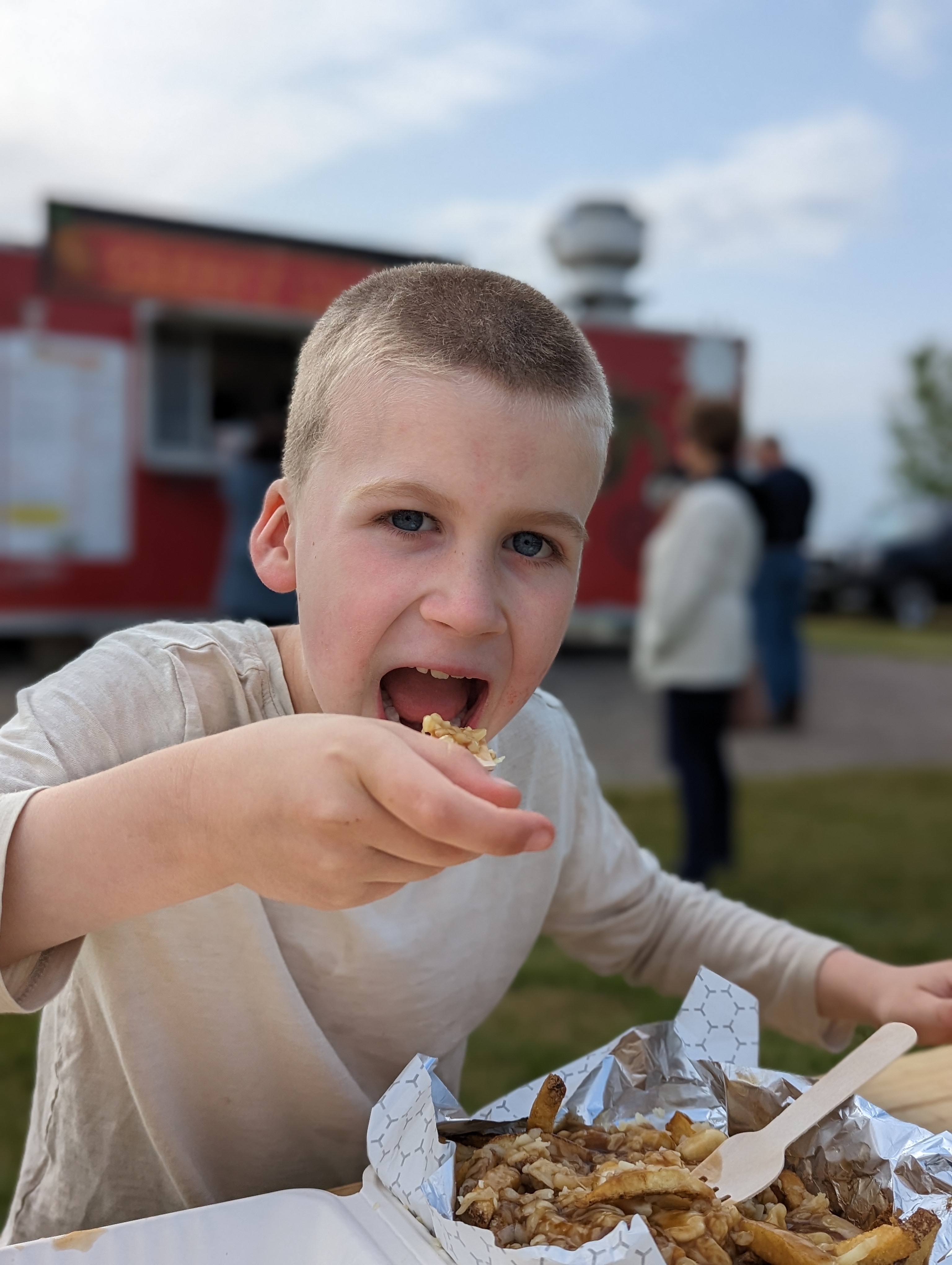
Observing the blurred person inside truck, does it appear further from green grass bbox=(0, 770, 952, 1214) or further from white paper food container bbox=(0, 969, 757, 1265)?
white paper food container bbox=(0, 969, 757, 1265)

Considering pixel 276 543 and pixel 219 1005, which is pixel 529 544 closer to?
pixel 276 543

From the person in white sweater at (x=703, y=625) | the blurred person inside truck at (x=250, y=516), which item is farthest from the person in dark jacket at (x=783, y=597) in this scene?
the blurred person inside truck at (x=250, y=516)

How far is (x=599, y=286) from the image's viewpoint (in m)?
11.4

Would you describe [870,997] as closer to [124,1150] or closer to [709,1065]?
[709,1065]

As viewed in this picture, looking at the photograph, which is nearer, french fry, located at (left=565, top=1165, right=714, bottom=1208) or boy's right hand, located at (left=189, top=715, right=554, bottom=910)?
boy's right hand, located at (left=189, top=715, right=554, bottom=910)

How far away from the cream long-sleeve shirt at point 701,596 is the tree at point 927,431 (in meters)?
28.5

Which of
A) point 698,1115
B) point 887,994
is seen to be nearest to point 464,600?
point 698,1115

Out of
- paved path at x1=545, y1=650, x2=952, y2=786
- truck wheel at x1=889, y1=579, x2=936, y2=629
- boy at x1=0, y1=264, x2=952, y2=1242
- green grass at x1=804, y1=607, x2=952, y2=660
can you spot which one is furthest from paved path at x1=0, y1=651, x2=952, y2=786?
truck wheel at x1=889, y1=579, x2=936, y2=629

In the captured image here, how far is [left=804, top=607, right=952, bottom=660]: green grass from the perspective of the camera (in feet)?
46.8

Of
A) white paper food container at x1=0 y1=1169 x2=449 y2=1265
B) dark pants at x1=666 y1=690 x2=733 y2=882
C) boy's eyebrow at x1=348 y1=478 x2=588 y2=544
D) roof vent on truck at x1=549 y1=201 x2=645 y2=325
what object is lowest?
dark pants at x1=666 y1=690 x2=733 y2=882

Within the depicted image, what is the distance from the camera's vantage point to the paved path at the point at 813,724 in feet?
24.9

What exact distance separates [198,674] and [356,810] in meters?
0.51

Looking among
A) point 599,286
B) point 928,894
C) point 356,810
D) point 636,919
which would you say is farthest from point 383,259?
point 356,810

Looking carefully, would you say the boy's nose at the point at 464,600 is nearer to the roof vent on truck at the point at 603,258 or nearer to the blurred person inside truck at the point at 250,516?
the blurred person inside truck at the point at 250,516
